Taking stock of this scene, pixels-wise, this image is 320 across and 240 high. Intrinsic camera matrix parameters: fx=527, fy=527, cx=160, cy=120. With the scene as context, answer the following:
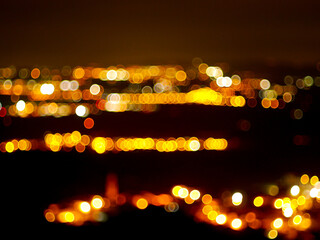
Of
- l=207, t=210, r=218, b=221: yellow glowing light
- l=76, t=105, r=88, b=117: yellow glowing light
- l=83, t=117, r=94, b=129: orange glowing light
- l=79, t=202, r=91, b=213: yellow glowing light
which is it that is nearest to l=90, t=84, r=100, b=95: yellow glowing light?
l=76, t=105, r=88, b=117: yellow glowing light

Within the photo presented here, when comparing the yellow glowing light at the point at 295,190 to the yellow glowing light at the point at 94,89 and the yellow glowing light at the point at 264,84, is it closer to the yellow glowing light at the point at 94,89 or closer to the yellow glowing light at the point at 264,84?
the yellow glowing light at the point at 264,84

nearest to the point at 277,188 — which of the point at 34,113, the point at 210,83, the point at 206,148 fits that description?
the point at 206,148

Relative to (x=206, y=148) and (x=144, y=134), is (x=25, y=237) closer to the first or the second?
(x=206, y=148)

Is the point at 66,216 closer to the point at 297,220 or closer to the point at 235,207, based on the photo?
the point at 235,207

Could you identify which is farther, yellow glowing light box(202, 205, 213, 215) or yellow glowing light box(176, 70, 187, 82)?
yellow glowing light box(176, 70, 187, 82)

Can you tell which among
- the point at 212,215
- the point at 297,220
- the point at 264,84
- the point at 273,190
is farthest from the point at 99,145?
the point at 297,220

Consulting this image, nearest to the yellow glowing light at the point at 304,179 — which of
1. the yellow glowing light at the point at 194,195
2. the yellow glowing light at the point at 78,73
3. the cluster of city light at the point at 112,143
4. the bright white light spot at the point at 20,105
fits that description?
the yellow glowing light at the point at 194,195

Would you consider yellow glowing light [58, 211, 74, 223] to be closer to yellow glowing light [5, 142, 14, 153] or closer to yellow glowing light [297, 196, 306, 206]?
yellow glowing light [297, 196, 306, 206]
